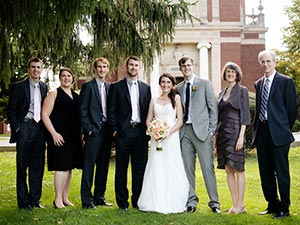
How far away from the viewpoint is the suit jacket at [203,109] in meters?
5.87

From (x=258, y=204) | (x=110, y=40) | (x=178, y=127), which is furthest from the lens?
(x=110, y=40)

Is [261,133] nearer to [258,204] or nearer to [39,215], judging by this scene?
[258,204]

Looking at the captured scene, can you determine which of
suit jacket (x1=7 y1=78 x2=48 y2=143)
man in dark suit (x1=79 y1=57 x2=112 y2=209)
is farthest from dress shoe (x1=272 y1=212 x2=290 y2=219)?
suit jacket (x1=7 y1=78 x2=48 y2=143)

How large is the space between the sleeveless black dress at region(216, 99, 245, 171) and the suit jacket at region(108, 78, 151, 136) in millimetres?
1091

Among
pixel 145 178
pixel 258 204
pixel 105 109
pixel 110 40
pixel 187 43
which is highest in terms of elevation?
pixel 187 43

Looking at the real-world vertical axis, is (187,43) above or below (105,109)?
above

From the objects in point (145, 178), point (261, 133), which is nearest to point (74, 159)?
point (145, 178)

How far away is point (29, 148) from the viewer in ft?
19.3

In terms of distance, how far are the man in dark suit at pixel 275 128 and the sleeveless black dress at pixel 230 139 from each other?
0.27 meters

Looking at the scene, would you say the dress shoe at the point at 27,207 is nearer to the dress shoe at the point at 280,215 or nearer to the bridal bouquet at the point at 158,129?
the bridal bouquet at the point at 158,129

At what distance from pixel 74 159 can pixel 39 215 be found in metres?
0.93

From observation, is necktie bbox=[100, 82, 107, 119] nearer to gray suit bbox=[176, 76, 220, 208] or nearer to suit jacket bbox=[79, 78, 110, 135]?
suit jacket bbox=[79, 78, 110, 135]

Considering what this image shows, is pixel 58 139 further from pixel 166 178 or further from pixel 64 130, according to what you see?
pixel 166 178

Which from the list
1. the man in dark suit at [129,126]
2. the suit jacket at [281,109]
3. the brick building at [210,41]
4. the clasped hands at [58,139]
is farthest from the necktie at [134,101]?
the brick building at [210,41]
